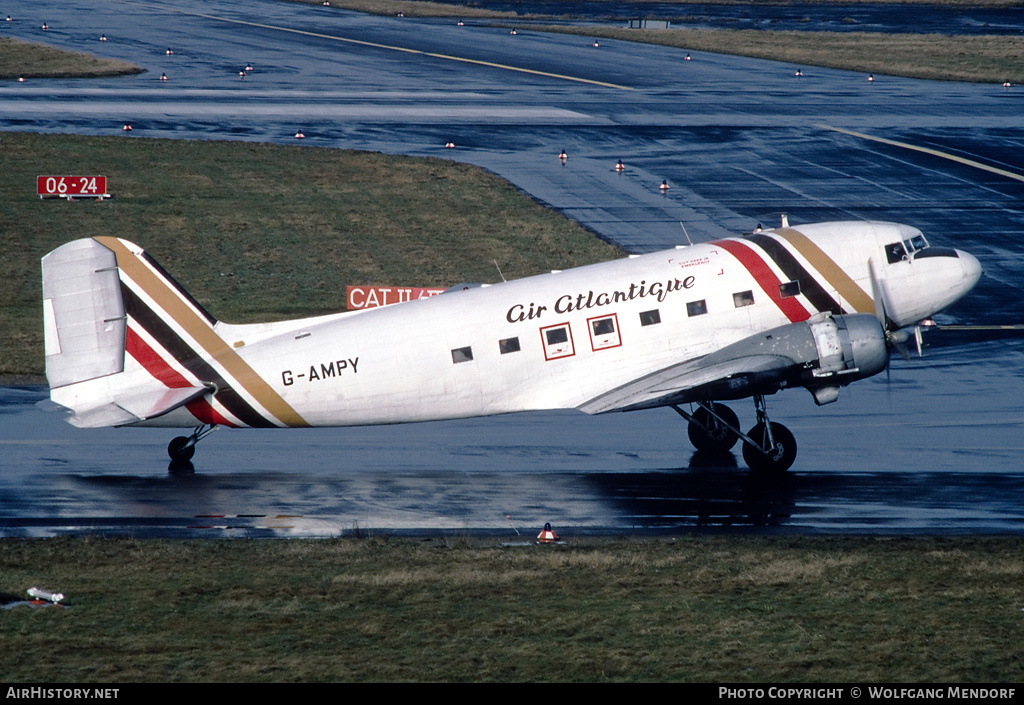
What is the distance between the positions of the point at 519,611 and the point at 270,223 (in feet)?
108

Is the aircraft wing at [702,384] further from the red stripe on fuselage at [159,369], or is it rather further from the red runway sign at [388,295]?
the red stripe on fuselage at [159,369]

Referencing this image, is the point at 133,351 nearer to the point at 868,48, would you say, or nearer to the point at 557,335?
the point at 557,335

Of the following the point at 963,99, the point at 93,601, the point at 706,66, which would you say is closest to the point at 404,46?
the point at 706,66

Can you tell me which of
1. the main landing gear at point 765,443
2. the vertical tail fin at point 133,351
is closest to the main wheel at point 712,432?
the main landing gear at point 765,443

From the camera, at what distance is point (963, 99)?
72000 millimetres

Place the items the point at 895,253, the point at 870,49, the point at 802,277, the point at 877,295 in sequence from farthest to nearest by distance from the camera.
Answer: the point at 870,49, the point at 895,253, the point at 877,295, the point at 802,277

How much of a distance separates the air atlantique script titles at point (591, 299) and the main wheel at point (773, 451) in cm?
352

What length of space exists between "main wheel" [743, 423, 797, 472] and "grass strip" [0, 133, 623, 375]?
16.5 metres

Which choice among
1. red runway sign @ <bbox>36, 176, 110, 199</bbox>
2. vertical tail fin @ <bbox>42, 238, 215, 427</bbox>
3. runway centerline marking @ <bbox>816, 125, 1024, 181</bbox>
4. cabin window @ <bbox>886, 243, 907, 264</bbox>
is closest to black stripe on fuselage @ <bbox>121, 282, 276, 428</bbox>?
vertical tail fin @ <bbox>42, 238, 215, 427</bbox>

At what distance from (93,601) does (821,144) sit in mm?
49091

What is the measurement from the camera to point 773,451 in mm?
25516

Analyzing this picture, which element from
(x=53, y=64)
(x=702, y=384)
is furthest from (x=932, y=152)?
(x=53, y=64)

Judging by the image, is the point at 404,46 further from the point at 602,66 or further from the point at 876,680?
the point at 876,680

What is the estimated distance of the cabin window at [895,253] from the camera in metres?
26.8
